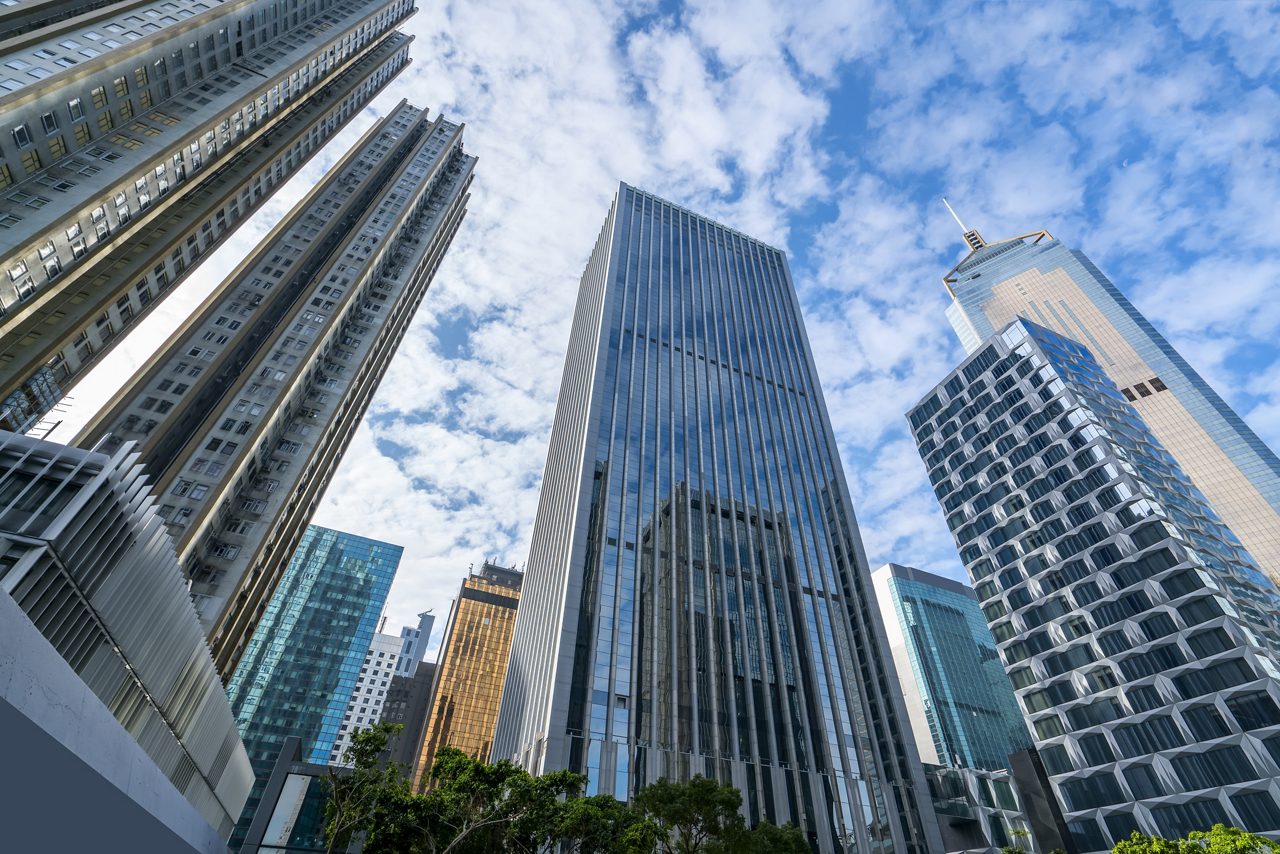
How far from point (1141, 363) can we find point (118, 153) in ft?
627

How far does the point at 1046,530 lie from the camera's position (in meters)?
79.4

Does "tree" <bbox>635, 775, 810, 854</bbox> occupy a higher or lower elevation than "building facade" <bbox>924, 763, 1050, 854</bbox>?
lower

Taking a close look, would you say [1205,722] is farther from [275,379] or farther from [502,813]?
[275,379]

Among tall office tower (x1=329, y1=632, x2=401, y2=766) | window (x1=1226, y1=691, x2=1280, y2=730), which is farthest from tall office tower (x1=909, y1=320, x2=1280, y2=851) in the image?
tall office tower (x1=329, y1=632, x2=401, y2=766)

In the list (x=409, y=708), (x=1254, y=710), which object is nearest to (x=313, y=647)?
(x=409, y=708)

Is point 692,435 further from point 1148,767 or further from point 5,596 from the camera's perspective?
point 5,596

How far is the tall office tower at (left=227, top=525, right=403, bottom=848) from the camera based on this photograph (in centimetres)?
11638

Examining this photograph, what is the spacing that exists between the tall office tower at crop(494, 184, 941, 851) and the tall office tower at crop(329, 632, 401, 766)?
83942mm

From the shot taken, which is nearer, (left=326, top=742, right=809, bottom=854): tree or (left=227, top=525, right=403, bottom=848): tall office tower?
(left=326, top=742, right=809, bottom=854): tree

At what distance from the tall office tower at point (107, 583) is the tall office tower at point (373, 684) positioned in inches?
5343

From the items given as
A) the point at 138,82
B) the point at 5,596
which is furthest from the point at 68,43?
the point at 5,596

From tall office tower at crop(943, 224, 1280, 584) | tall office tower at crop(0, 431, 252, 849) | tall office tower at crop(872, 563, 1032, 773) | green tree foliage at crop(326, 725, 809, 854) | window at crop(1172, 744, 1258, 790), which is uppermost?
tall office tower at crop(943, 224, 1280, 584)

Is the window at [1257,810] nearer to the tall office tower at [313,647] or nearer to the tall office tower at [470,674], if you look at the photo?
the tall office tower at [470,674]

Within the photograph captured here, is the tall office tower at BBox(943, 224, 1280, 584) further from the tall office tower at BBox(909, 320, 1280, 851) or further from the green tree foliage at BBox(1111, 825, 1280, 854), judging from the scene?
the green tree foliage at BBox(1111, 825, 1280, 854)
